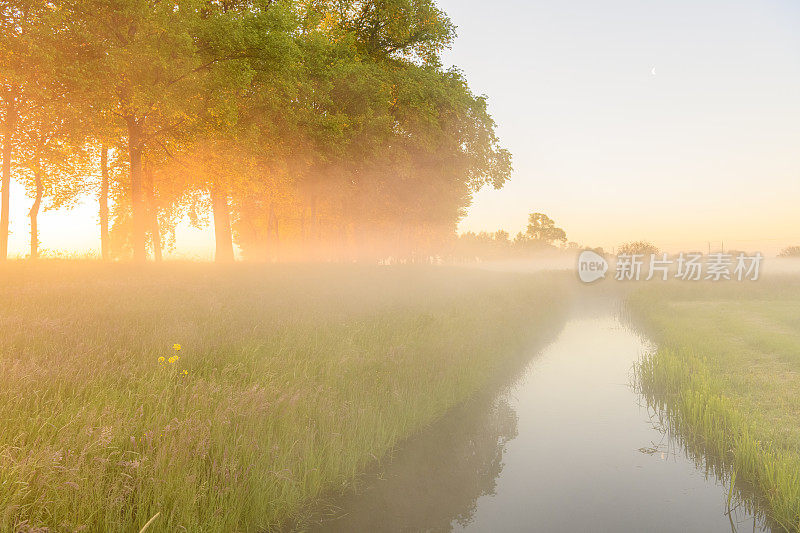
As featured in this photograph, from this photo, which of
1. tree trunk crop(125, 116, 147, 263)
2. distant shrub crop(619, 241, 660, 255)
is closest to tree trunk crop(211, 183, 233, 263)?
tree trunk crop(125, 116, 147, 263)

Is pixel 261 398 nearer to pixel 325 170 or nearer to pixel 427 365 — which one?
pixel 427 365

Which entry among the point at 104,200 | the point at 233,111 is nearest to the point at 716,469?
the point at 233,111

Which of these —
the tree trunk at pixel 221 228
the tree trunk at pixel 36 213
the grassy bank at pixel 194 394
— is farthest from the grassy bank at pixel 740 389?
the tree trunk at pixel 36 213

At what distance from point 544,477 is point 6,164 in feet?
84.1

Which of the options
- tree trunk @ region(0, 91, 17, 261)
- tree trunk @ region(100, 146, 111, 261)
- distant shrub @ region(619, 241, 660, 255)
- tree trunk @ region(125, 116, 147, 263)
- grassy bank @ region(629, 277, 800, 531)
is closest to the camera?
grassy bank @ region(629, 277, 800, 531)

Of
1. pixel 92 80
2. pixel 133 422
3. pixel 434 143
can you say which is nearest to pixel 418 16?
pixel 434 143

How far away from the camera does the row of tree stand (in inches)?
666

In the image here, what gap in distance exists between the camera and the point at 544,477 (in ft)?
27.4

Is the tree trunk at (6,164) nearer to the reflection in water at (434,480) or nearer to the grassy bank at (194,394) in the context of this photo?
the grassy bank at (194,394)

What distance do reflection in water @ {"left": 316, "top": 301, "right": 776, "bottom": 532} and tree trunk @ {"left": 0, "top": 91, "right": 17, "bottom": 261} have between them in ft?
72.0

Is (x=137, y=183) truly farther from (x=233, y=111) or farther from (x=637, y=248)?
(x=637, y=248)

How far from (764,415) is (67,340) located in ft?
46.7

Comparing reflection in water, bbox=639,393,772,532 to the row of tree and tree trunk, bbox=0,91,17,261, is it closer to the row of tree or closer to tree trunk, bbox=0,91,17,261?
the row of tree

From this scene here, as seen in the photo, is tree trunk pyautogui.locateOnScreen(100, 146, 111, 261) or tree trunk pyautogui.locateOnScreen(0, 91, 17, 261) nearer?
tree trunk pyautogui.locateOnScreen(0, 91, 17, 261)
